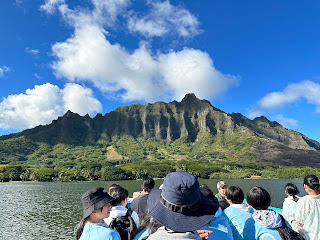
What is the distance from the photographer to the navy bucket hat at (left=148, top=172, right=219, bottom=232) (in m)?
2.49

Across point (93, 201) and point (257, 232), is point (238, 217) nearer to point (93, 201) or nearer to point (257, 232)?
point (257, 232)

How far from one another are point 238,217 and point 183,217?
2.87m

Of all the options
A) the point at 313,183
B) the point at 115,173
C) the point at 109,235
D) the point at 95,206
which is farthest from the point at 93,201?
the point at 115,173

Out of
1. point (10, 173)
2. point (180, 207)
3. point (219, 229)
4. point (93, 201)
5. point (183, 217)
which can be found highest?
point (180, 207)

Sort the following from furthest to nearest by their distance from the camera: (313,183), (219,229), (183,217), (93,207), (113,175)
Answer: (113,175) < (313,183) < (93,207) < (219,229) < (183,217)

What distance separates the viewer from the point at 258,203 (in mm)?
4473

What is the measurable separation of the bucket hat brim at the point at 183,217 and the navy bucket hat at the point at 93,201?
6.42 ft

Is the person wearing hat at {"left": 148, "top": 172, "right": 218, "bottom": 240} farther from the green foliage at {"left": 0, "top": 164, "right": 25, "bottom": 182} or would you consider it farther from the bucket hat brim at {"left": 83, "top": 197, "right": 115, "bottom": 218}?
the green foliage at {"left": 0, "top": 164, "right": 25, "bottom": 182}

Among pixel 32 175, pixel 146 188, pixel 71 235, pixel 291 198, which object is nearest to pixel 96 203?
pixel 146 188

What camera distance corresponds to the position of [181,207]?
2.53m

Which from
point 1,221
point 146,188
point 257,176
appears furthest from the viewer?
point 257,176

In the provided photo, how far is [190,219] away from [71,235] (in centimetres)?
2807

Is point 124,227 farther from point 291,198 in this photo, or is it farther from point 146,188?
point 291,198

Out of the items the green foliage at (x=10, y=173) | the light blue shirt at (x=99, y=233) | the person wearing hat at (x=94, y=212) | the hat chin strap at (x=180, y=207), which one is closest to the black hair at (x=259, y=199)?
the hat chin strap at (x=180, y=207)
